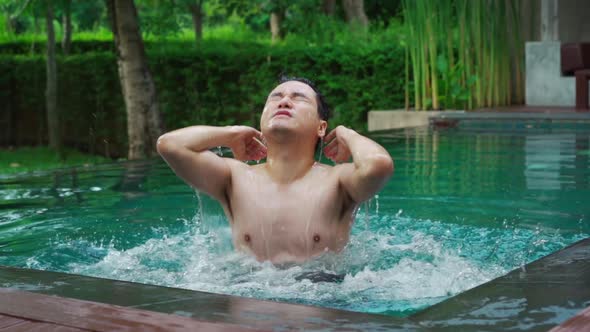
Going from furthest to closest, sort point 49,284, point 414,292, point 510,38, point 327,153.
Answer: point 510,38, point 327,153, point 414,292, point 49,284

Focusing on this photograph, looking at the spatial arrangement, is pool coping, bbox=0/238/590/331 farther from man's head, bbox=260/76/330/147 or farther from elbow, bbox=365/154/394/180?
man's head, bbox=260/76/330/147

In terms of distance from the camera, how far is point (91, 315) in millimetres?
2529

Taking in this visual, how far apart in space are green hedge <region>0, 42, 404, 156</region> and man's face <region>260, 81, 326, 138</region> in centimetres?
966

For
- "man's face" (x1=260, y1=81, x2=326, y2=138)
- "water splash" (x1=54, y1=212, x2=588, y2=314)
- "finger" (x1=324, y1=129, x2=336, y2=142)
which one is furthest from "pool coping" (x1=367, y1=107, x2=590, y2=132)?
"man's face" (x1=260, y1=81, x2=326, y2=138)

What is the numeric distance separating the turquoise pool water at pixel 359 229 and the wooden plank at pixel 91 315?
981 mm

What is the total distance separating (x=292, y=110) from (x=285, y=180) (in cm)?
31

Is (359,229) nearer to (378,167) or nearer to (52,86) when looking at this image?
(378,167)

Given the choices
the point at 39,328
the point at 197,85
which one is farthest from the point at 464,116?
the point at 39,328

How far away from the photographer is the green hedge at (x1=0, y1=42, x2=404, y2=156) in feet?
45.2

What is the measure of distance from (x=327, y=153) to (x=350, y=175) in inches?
16.2

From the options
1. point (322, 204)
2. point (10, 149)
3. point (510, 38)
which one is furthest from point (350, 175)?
point (10, 149)

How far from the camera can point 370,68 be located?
13.9 m

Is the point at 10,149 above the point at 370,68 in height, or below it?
below

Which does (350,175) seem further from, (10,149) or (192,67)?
(10,149)
